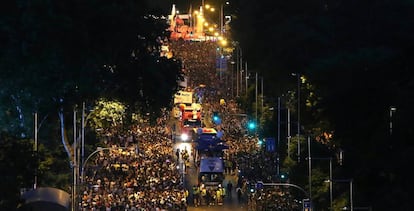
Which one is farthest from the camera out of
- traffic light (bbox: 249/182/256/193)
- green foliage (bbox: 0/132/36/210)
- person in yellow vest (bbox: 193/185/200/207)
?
person in yellow vest (bbox: 193/185/200/207)

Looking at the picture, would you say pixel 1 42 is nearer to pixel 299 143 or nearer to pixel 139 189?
pixel 139 189

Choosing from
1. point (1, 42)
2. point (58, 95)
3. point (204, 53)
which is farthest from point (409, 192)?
point (204, 53)

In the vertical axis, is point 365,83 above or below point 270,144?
above

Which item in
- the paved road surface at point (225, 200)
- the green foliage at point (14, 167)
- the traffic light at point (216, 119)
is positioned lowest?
the paved road surface at point (225, 200)

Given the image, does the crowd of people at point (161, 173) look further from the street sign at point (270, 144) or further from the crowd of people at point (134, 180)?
the street sign at point (270, 144)

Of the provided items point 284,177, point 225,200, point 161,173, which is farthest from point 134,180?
point 284,177

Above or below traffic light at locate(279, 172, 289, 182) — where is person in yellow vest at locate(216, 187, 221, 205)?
below

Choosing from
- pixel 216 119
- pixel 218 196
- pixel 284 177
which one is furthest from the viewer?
pixel 216 119

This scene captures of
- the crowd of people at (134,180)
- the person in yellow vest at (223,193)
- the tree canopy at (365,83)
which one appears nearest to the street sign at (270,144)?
the crowd of people at (134,180)

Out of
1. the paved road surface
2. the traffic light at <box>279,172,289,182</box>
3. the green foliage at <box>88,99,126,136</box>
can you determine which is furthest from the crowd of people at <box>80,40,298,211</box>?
the green foliage at <box>88,99,126,136</box>

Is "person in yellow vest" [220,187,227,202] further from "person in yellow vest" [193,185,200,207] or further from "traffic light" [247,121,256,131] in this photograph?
"traffic light" [247,121,256,131]

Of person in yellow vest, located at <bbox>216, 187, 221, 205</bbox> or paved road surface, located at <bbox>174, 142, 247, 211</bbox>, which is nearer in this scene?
paved road surface, located at <bbox>174, 142, 247, 211</bbox>

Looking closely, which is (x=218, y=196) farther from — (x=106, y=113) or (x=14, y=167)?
(x=14, y=167)

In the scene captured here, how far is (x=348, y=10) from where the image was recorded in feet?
150
